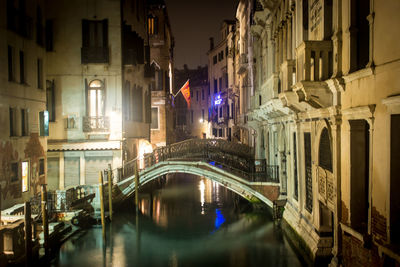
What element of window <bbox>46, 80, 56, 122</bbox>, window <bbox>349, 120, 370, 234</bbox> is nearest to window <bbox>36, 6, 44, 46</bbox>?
window <bbox>46, 80, 56, 122</bbox>

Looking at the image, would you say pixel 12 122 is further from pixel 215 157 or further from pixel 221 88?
pixel 221 88

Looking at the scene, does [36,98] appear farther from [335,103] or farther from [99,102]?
[335,103]

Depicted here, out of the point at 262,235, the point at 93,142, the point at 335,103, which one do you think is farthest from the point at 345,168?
the point at 93,142

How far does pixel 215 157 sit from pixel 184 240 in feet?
23.3

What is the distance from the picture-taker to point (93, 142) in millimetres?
18500

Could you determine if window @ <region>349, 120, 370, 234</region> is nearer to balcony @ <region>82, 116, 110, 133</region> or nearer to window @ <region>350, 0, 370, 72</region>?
window @ <region>350, 0, 370, 72</region>

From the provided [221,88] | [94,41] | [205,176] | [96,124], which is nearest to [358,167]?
[205,176]

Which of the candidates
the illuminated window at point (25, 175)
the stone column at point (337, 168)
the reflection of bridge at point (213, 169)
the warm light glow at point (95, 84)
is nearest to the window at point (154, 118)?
the reflection of bridge at point (213, 169)

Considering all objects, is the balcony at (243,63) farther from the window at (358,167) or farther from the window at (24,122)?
the window at (358,167)

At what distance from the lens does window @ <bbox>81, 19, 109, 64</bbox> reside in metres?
18.6

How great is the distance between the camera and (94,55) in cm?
1861

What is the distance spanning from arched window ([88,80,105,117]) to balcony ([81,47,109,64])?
103 centimetres

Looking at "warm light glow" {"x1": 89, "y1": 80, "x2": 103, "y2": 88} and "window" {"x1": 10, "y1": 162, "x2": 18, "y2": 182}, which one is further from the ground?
"warm light glow" {"x1": 89, "y1": 80, "x2": 103, "y2": 88}

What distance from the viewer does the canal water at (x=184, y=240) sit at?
40.1ft
